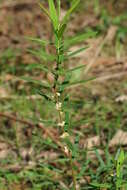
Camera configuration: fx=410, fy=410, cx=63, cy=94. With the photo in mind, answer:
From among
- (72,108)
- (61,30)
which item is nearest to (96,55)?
(72,108)

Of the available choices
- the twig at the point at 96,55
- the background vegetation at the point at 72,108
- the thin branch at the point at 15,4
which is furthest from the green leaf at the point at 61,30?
the thin branch at the point at 15,4

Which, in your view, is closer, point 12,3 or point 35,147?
point 35,147

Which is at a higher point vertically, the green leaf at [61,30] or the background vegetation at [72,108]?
the green leaf at [61,30]

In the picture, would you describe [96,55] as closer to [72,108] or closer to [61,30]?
[72,108]

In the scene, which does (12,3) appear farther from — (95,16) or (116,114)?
(116,114)

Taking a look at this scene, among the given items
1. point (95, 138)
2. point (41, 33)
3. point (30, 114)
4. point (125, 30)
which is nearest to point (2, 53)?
point (41, 33)

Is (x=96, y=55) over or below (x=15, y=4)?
below

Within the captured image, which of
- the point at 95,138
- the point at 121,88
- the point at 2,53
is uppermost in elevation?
the point at 2,53

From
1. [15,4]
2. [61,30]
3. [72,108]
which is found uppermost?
[15,4]

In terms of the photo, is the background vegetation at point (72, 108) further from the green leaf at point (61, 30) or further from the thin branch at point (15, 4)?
the green leaf at point (61, 30)

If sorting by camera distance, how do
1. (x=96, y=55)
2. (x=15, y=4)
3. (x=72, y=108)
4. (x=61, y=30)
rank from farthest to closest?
(x=15, y=4)
(x=96, y=55)
(x=72, y=108)
(x=61, y=30)

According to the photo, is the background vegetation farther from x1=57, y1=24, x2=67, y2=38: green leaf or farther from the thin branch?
x1=57, y1=24, x2=67, y2=38: green leaf
